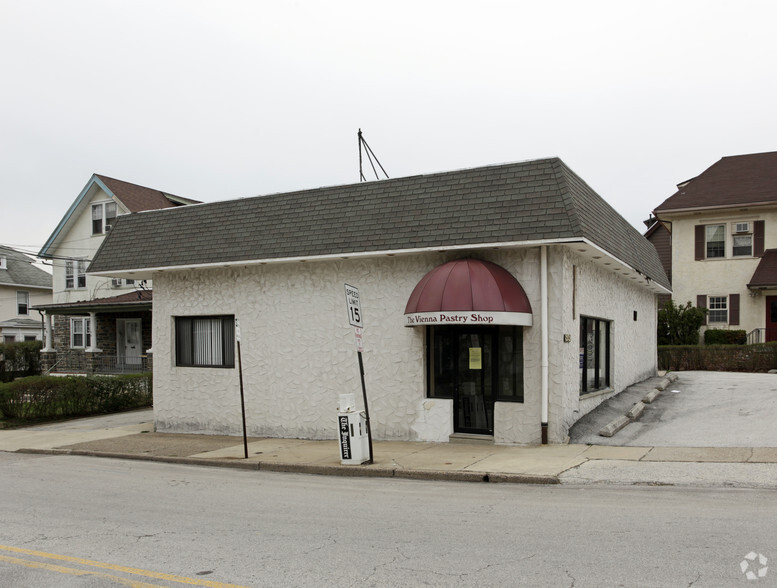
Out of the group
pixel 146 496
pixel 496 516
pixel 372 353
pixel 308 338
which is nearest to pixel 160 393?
pixel 308 338

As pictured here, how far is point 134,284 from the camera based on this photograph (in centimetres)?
3191

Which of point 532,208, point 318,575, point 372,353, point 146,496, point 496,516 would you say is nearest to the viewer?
point 318,575

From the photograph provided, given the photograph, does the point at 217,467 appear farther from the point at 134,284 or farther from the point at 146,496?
the point at 134,284

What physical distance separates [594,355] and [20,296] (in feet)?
148

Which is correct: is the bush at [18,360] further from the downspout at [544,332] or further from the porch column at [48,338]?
the downspout at [544,332]

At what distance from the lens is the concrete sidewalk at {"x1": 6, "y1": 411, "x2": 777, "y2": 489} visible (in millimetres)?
9414

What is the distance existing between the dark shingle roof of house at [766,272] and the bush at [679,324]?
2.23 metres

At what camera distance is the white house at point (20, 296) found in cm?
4544

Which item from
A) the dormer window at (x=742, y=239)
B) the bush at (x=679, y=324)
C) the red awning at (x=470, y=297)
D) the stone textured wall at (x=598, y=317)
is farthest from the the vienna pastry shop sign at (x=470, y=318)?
the dormer window at (x=742, y=239)

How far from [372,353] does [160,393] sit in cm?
614

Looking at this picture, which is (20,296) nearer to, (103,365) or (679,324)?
(103,365)

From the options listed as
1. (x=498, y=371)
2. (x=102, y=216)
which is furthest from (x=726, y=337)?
(x=102, y=216)

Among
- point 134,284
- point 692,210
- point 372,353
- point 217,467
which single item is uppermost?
point 692,210

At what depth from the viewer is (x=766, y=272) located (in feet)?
90.6
